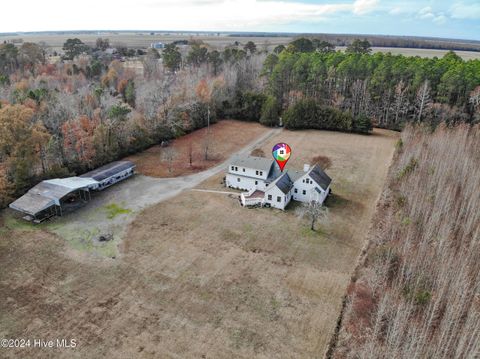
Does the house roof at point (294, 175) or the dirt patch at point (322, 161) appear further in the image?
the dirt patch at point (322, 161)

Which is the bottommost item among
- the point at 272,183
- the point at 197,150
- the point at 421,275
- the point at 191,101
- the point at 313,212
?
the point at 197,150

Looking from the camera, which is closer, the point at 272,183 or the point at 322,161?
the point at 272,183

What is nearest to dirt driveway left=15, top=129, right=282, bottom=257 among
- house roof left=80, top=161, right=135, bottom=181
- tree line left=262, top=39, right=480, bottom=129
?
house roof left=80, top=161, right=135, bottom=181

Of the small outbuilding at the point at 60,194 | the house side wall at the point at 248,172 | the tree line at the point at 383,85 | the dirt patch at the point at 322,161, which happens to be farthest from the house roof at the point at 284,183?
the tree line at the point at 383,85

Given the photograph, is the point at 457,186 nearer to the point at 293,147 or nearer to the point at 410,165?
the point at 410,165

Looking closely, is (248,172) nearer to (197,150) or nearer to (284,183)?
(284,183)

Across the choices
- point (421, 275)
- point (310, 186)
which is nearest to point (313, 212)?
point (310, 186)

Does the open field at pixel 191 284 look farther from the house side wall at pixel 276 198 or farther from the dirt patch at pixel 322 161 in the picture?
A: the dirt patch at pixel 322 161
